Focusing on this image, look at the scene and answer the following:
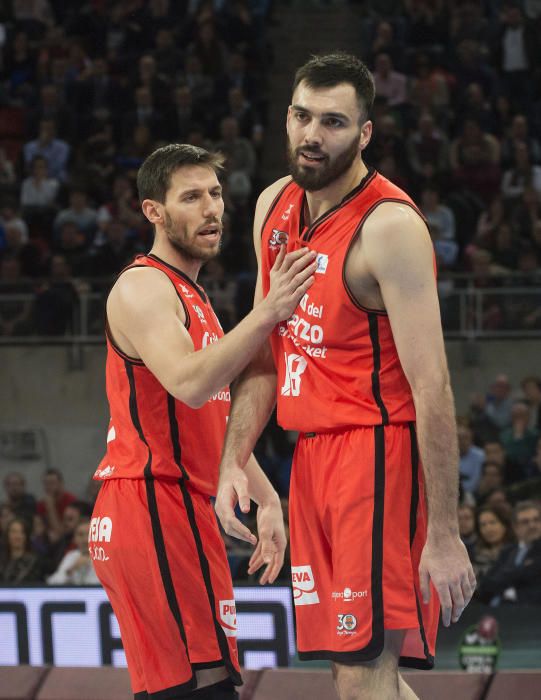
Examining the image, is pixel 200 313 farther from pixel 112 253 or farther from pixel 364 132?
pixel 112 253

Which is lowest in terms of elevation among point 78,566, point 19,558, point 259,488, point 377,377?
point 19,558

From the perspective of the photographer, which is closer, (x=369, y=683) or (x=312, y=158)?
(x=369, y=683)

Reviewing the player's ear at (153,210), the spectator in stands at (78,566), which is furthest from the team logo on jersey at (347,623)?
the spectator in stands at (78,566)

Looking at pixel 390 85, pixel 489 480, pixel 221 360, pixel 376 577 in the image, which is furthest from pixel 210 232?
pixel 390 85

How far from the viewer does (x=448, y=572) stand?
3.90 m

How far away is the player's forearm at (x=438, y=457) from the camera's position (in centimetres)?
390

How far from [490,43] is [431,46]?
746 mm

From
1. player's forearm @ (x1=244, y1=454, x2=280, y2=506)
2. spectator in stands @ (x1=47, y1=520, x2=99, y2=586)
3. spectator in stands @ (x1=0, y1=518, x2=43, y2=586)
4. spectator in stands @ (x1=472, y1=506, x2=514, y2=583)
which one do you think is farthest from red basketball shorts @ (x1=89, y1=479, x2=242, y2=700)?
spectator in stands @ (x1=0, y1=518, x2=43, y2=586)

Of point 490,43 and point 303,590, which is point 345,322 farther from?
point 490,43

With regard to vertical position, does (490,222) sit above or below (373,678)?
above

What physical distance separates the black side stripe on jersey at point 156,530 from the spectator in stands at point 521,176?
975 cm

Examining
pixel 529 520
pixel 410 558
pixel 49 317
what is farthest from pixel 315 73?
pixel 49 317

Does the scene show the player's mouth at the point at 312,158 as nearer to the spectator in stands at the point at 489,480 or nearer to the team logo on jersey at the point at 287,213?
the team logo on jersey at the point at 287,213

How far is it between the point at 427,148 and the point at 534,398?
4036 millimetres
